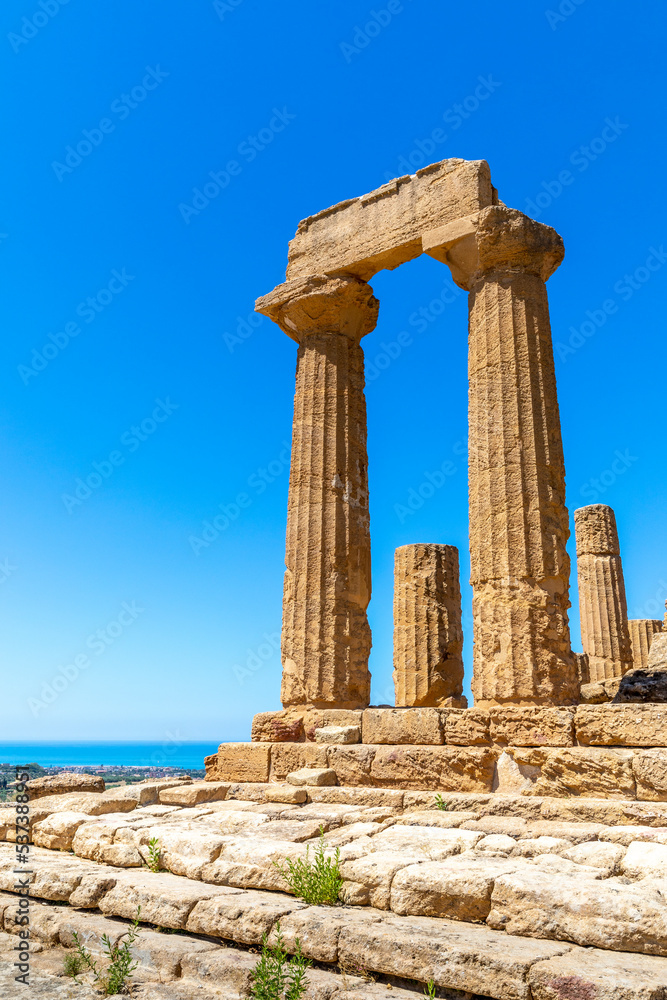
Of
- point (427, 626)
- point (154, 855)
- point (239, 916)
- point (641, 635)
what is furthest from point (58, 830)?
point (641, 635)

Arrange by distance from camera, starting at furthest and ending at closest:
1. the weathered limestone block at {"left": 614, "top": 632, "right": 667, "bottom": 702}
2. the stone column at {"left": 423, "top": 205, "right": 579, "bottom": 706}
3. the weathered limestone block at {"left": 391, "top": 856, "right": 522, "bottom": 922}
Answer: the stone column at {"left": 423, "top": 205, "right": 579, "bottom": 706} < the weathered limestone block at {"left": 614, "top": 632, "right": 667, "bottom": 702} < the weathered limestone block at {"left": 391, "top": 856, "right": 522, "bottom": 922}

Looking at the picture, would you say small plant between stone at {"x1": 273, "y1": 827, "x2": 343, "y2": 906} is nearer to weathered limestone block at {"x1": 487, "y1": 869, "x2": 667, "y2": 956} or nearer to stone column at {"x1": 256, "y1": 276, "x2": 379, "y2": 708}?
weathered limestone block at {"x1": 487, "y1": 869, "x2": 667, "y2": 956}

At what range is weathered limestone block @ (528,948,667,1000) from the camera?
3740 mm

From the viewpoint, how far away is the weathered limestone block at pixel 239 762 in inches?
384

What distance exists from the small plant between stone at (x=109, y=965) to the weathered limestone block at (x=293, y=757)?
382 centimetres

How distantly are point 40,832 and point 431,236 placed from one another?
8345 millimetres

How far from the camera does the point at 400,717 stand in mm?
8758

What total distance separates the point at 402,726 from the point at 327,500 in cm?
342

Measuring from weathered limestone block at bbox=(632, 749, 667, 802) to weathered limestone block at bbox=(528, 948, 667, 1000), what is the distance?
110 inches

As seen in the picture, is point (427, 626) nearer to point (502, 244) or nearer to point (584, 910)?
point (502, 244)

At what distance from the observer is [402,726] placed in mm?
8711

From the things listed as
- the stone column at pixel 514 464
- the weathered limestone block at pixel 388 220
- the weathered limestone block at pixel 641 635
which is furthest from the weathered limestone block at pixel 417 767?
the weathered limestone block at pixel 641 635

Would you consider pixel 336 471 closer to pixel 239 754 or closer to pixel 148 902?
pixel 239 754

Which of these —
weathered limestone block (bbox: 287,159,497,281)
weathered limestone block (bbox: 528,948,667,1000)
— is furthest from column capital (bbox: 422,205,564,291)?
weathered limestone block (bbox: 528,948,667,1000)
